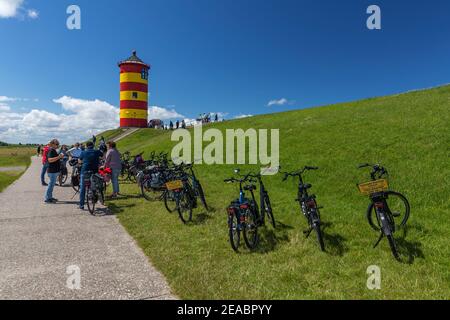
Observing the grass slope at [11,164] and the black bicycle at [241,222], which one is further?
the grass slope at [11,164]

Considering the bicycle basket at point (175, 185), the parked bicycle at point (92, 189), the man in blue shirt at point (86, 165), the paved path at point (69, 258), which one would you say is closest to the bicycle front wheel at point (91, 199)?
the parked bicycle at point (92, 189)

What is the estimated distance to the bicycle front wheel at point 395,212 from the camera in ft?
21.4

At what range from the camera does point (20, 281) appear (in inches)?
197

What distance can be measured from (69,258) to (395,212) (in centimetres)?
699

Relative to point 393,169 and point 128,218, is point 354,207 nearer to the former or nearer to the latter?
point 393,169

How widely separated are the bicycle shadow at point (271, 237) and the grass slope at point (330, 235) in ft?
0.08

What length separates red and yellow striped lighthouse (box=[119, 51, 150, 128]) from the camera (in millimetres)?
53438


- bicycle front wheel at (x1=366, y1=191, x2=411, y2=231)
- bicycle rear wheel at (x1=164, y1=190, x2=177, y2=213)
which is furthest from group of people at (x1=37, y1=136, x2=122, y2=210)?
bicycle front wheel at (x1=366, y1=191, x2=411, y2=231)

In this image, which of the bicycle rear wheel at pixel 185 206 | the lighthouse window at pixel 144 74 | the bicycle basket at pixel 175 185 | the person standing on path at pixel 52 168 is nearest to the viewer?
the bicycle rear wheel at pixel 185 206

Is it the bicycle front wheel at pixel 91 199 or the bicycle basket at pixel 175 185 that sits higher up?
the bicycle basket at pixel 175 185

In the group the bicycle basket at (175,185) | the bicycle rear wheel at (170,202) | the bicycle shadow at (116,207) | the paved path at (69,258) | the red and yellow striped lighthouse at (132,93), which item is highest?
the red and yellow striped lighthouse at (132,93)

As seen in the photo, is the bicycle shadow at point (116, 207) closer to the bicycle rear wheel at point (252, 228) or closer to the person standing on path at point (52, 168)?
the person standing on path at point (52, 168)

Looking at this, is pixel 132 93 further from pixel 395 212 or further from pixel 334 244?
pixel 395 212
